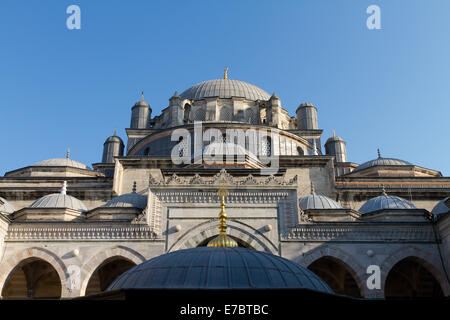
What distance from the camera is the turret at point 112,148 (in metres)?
31.1

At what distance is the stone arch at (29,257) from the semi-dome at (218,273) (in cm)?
901

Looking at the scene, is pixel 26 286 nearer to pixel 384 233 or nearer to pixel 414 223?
pixel 384 233

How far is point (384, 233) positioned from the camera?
630 inches

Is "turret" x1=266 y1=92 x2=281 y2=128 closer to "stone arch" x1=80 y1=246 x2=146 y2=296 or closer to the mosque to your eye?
the mosque

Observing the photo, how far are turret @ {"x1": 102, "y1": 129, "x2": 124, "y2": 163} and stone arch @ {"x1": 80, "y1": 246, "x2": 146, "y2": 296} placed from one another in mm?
15870

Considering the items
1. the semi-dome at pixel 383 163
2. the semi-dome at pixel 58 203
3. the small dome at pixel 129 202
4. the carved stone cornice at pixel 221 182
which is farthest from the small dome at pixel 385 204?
the semi-dome at pixel 58 203

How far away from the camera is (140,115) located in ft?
103

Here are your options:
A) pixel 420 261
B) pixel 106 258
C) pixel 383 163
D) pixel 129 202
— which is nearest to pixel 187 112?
pixel 129 202

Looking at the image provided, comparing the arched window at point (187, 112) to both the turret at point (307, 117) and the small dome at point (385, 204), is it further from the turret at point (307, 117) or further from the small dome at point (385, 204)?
the small dome at point (385, 204)

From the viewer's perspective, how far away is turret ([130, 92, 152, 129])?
31078 mm

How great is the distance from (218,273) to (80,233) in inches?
420

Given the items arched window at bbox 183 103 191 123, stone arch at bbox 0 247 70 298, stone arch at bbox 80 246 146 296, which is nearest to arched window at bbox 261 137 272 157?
arched window at bbox 183 103 191 123

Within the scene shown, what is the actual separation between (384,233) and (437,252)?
6.23ft
